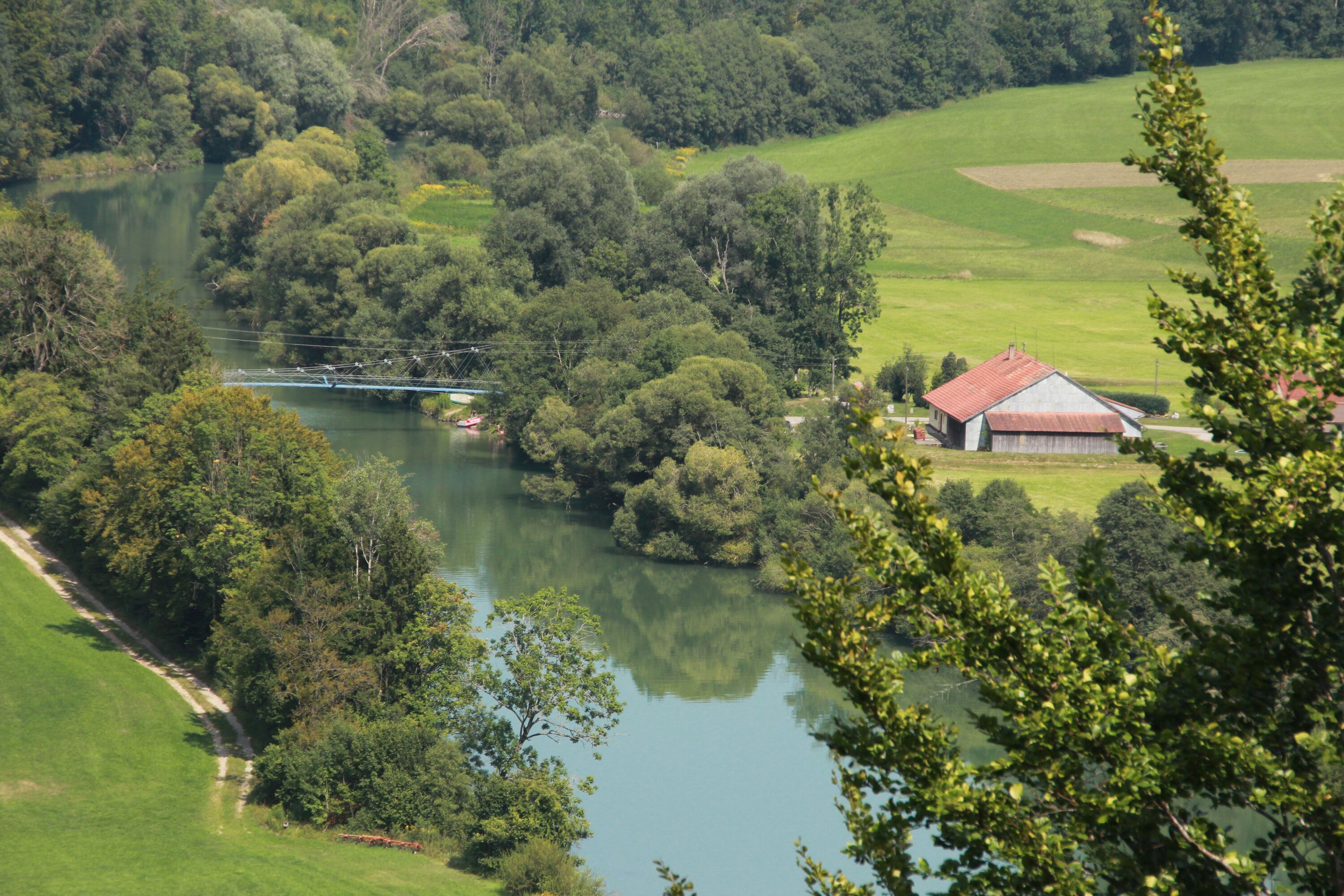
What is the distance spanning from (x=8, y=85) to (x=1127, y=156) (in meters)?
104

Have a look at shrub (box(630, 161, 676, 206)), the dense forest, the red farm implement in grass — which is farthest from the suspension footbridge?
the dense forest

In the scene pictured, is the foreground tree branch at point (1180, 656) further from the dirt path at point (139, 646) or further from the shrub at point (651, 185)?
the shrub at point (651, 185)

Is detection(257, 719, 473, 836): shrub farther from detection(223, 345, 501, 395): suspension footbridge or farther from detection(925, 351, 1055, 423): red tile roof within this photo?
detection(223, 345, 501, 395): suspension footbridge

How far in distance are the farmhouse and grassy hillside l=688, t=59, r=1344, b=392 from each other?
10.3 meters

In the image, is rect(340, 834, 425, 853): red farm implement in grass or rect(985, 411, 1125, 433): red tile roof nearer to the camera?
rect(340, 834, 425, 853): red farm implement in grass

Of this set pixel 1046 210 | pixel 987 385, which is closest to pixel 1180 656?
pixel 987 385

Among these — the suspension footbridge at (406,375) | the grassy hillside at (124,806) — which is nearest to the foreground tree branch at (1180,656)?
the grassy hillside at (124,806)

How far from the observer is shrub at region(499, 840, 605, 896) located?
25.1 m

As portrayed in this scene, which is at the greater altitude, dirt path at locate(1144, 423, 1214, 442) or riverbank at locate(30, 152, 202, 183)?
riverbank at locate(30, 152, 202, 183)

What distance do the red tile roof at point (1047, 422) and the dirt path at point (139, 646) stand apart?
28441 millimetres

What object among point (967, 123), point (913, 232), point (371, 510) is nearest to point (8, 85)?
point (913, 232)

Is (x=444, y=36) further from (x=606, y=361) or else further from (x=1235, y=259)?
(x=1235, y=259)

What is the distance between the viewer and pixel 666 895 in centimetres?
878

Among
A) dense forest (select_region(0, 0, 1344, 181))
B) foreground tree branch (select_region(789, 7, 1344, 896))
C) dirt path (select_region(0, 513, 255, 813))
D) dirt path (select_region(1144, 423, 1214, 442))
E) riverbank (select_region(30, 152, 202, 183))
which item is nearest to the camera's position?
foreground tree branch (select_region(789, 7, 1344, 896))
